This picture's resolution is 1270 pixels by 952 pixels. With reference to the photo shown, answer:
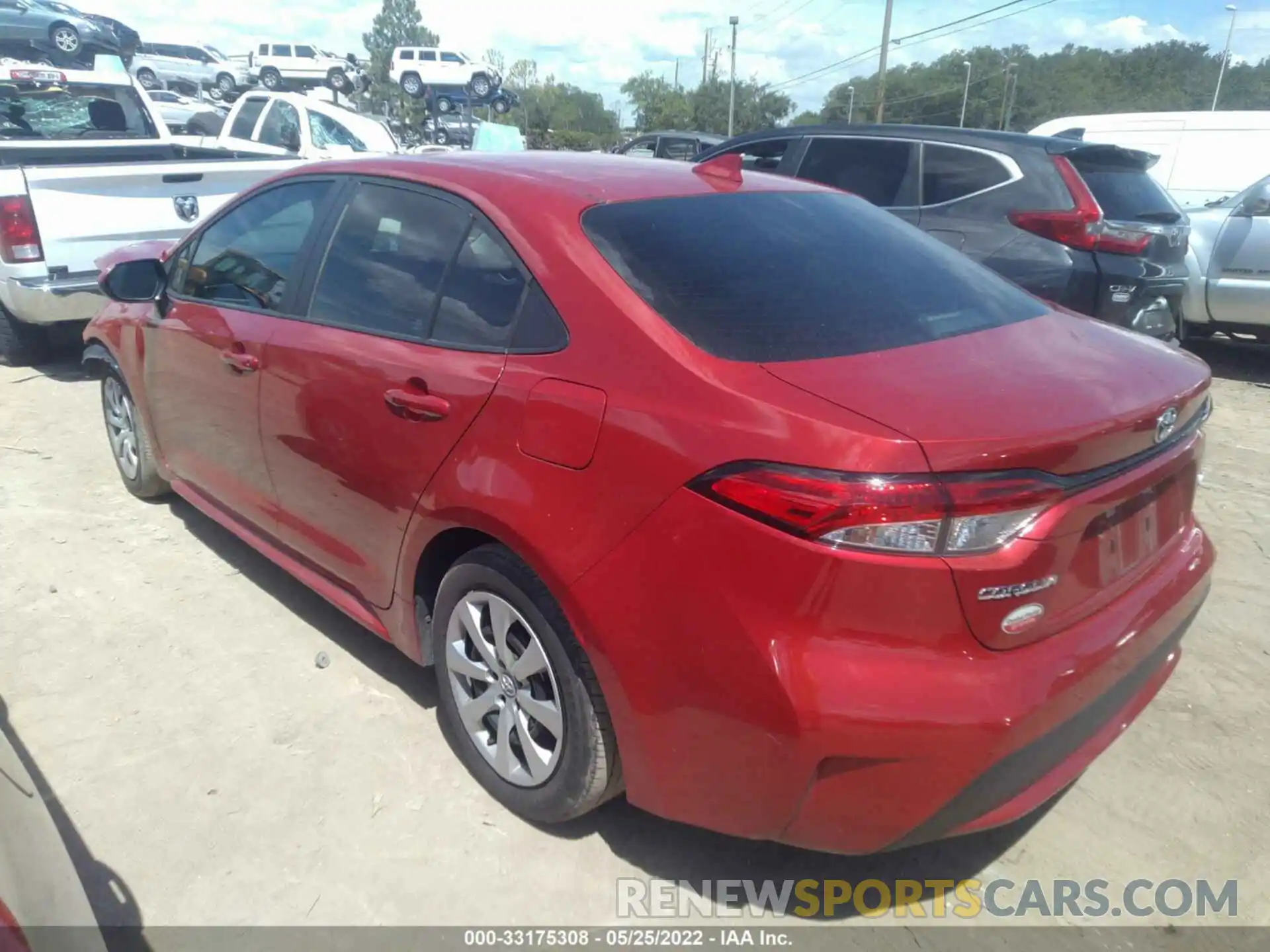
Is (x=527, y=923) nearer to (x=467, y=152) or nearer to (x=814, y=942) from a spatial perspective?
(x=814, y=942)

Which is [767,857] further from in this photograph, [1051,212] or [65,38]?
[65,38]

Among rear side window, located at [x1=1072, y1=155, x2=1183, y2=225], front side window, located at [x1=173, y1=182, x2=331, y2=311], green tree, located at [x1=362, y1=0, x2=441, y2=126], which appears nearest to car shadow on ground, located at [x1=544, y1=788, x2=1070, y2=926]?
front side window, located at [x1=173, y1=182, x2=331, y2=311]

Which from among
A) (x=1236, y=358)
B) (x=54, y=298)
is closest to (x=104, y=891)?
(x=54, y=298)

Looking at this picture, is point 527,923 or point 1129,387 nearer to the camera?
point 1129,387

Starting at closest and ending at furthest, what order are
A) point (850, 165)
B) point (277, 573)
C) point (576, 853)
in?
point (576, 853) → point (277, 573) → point (850, 165)

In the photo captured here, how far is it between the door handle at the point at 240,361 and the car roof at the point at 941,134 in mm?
4336

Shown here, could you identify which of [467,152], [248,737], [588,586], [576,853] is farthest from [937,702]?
[467,152]

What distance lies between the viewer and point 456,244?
273cm

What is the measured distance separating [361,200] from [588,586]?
1.65 m

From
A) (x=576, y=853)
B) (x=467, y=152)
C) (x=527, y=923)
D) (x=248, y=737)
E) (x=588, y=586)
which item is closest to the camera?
(x=588, y=586)

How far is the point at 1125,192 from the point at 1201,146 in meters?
4.99

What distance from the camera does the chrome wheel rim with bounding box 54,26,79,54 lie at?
19.9 metres

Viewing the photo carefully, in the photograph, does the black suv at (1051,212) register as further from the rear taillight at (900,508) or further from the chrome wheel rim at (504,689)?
the rear taillight at (900,508)

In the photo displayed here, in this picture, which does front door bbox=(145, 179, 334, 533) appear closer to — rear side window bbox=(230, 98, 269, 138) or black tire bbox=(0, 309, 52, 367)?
black tire bbox=(0, 309, 52, 367)
